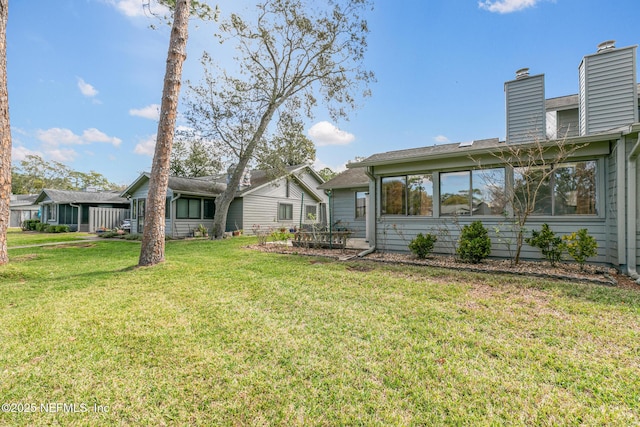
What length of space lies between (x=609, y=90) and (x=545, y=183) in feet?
8.82

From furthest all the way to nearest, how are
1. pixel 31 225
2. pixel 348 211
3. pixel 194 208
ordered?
pixel 31 225
pixel 194 208
pixel 348 211

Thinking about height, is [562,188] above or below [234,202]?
below

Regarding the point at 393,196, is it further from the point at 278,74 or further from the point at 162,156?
the point at 278,74

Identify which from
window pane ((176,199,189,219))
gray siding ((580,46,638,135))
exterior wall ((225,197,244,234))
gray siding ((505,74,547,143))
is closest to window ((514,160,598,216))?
gray siding ((580,46,638,135))

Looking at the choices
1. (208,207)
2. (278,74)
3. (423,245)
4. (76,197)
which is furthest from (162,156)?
(76,197)

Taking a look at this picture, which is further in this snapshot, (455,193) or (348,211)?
(348,211)

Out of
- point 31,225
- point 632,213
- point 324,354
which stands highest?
point 632,213

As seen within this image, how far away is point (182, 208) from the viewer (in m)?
16.0

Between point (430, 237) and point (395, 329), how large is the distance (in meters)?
4.82

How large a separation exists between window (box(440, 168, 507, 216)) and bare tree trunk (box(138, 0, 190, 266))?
7.18 m

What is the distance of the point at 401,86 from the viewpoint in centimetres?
1340

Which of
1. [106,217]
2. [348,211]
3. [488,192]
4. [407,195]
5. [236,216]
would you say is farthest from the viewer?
[106,217]

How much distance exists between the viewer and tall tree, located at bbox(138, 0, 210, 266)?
6457 millimetres

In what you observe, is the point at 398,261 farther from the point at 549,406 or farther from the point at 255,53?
the point at 255,53
